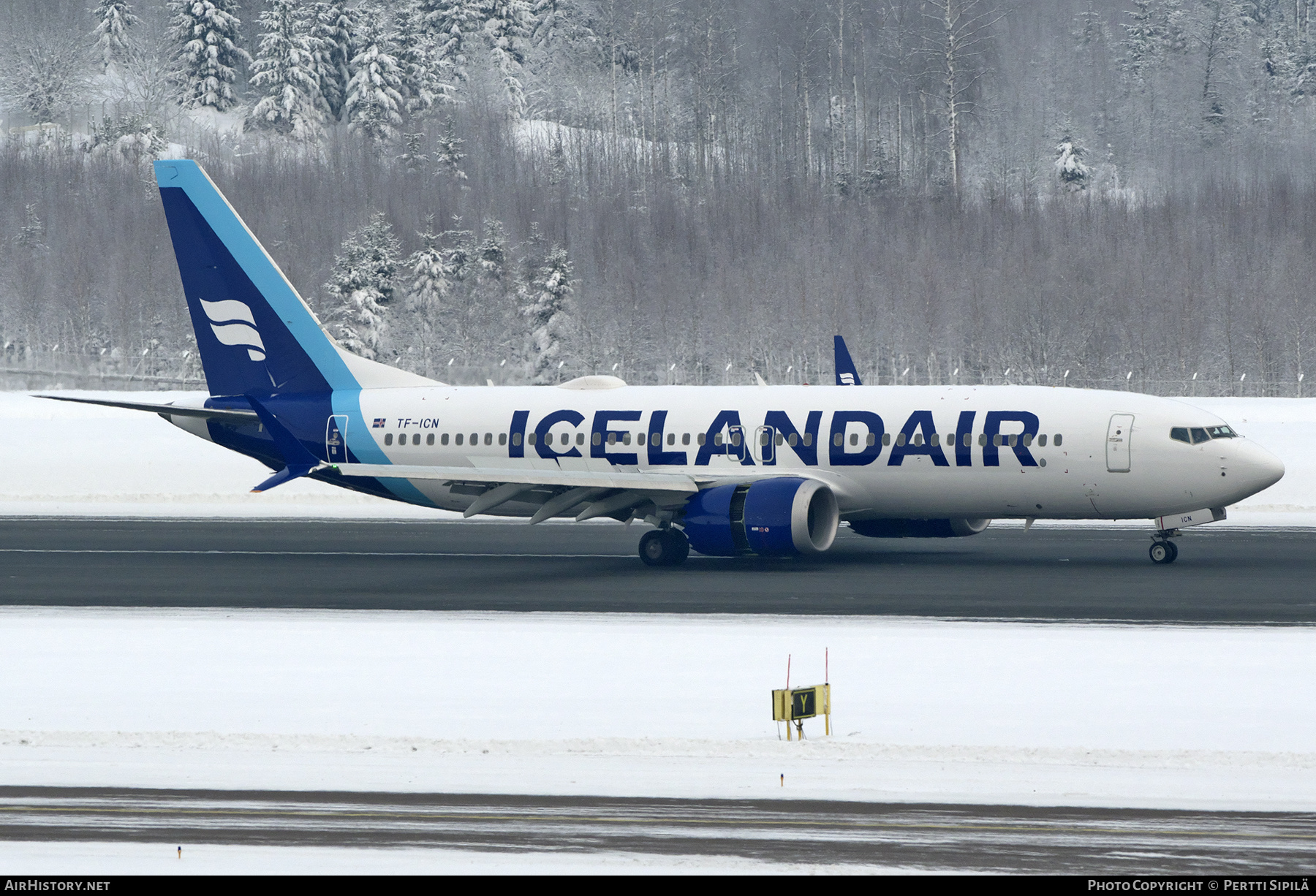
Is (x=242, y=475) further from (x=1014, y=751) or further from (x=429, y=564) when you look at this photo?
(x=1014, y=751)

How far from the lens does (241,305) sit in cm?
3838

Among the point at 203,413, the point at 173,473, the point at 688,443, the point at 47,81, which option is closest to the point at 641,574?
the point at 688,443

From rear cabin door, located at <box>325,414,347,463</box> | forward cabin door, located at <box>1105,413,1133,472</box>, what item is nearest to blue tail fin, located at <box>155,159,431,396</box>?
rear cabin door, located at <box>325,414,347,463</box>

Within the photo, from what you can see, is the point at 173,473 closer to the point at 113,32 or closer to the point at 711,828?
the point at 711,828

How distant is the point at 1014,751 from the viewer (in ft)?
48.4

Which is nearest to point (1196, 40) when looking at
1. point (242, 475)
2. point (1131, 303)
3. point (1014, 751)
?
point (1131, 303)

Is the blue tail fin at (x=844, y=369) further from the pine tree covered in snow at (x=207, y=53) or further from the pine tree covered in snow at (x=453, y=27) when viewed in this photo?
the pine tree covered in snow at (x=207, y=53)

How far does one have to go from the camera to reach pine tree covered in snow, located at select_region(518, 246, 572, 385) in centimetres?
10419

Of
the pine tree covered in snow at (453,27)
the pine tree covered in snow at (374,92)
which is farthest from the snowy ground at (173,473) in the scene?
the pine tree covered in snow at (453,27)

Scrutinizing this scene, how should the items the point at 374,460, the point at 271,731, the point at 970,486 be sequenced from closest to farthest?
the point at 271,731, the point at 970,486, the point at 374,460

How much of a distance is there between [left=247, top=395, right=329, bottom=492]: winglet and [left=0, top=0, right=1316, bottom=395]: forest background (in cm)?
7066

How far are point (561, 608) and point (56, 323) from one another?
4198 inches

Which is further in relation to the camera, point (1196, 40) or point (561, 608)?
point (1196, 40)

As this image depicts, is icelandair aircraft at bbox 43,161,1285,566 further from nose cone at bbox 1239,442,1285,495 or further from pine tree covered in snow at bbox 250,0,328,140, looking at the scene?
pine tree covered in snow at bbox 250,0,328,140
